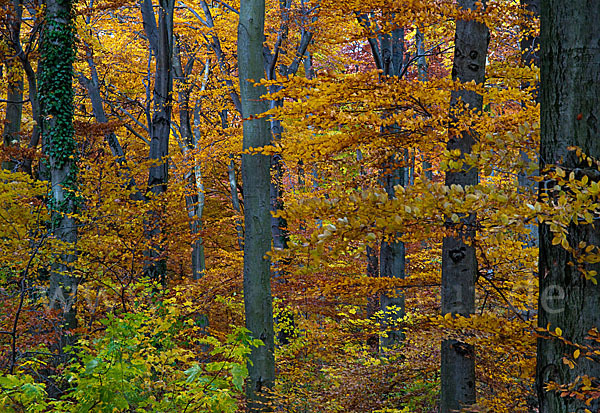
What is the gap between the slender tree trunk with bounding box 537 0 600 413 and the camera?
2.92 metres

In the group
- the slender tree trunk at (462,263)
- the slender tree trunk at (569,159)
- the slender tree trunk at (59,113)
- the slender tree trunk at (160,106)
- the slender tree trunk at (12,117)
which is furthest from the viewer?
the slender tree trunk at (12,117)

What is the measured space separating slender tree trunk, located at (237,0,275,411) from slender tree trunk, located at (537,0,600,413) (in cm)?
372

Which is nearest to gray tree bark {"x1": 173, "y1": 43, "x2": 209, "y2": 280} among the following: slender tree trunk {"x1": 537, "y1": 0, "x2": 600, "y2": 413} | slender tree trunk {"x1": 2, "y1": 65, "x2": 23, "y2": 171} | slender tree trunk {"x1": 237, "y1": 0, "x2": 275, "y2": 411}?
slender tree trunk {"x1": 2, "y1": 65, "x2": 23, "y2": 171}

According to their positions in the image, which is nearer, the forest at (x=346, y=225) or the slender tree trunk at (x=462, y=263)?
the forest at (x=346, y=225)

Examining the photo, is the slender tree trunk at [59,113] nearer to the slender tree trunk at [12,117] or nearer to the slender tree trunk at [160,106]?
the slender tree trunk at [160,106]

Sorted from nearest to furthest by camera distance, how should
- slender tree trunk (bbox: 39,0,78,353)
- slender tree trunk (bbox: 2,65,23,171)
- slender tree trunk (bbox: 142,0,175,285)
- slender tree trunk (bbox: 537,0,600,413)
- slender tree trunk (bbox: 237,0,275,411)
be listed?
1. slender tree trunk (bbox: 537,0,600,413)
2. slender tree trunk (bbox: 237,0,275,411)
3. slender tree trunk (bbox: 39,0,78,353)
4. slender tree trunk (bbox: 142,0,175,285)
5. slender tree trunk (bbox: 2,65,23,171)

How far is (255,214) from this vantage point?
20.4 feet

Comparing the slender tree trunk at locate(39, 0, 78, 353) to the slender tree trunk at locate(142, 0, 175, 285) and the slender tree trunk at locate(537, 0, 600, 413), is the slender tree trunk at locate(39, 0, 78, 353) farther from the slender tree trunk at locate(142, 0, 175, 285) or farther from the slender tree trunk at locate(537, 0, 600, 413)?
the slender tree trunk at locate(537, 0, 600, 413)

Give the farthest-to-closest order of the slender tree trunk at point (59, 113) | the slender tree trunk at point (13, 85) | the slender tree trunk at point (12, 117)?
the slender tree trunk at point (12, 117) → the slender tree trunk at point (13, 85) → the slender tree trunk at point (59, 113)

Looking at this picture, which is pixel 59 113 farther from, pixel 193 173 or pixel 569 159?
pixel 569 159

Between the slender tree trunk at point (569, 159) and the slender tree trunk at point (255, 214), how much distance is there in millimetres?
3716

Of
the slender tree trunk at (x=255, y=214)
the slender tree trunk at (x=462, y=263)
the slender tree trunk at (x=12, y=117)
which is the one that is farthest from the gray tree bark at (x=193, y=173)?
the slender tree trunk at (x=462, y=263)

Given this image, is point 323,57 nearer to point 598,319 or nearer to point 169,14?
point 169,14

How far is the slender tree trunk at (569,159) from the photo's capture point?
9.57 feet
